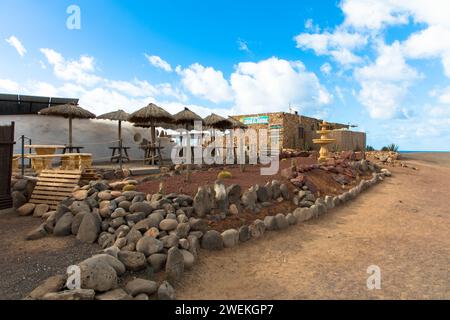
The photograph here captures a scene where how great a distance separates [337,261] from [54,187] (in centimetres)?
693

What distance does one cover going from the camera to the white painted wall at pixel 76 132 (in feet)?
46.2

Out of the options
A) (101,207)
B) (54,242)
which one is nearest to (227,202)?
(101,207)

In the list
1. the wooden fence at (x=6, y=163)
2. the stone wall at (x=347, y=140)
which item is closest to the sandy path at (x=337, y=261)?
the wooden fence at (x=6, y=163)

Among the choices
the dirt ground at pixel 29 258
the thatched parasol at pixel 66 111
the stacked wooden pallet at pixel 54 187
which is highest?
the thatched parasol at pixel 66 111

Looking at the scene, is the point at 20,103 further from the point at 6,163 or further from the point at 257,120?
the point at 257,120

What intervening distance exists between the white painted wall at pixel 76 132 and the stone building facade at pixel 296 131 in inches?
358

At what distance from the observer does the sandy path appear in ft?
12.1

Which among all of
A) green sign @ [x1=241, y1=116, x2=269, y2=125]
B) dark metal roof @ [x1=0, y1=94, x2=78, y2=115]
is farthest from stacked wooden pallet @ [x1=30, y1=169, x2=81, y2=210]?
green sign @ [x1=241, y1=116, x2=269, y2=125]

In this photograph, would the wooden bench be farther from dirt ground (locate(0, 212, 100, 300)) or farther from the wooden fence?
dirt ground (locate(0, 212, 100, 300))

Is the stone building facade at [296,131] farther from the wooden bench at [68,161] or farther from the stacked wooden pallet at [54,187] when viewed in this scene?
the stacked wooden pallet at [54,187]

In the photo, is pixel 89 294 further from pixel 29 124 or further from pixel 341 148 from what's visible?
pixel 341 148

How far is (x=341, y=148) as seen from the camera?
19875 millimetres

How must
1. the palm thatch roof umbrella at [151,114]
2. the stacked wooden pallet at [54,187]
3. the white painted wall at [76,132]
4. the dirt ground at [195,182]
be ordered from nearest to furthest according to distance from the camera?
1. the dirt ground at [195,182]
2. the stacked wooden pallet at [54,187]
3. the palm thatch roof umbrella at [151,114]
4. the white painted wall at [76,132]

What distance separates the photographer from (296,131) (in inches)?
838
